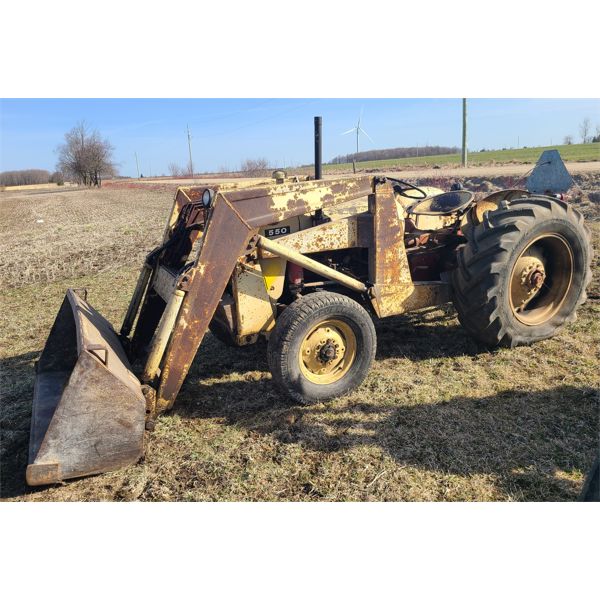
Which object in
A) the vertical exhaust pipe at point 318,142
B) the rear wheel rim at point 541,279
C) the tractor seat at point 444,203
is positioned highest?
the vertical exhaust pipe at point 318,142

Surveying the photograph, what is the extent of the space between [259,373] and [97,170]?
79.3 metres

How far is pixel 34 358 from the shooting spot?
5512 millimetres

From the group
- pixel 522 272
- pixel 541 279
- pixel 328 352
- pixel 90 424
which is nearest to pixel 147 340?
pixel 90 424

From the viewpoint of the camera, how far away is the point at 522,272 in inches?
196

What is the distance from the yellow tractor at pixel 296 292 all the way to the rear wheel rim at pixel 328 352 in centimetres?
1

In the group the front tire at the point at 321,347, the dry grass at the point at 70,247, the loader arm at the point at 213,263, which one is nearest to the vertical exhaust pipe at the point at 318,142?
the loader arm at the point at 213,263

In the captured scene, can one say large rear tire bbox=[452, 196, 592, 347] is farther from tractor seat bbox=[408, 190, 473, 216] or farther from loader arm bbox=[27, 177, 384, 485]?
loader arm bbox=[27, 177, 384, 485]

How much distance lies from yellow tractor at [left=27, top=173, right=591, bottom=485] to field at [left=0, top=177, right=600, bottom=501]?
0.23m

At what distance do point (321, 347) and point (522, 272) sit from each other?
229cm

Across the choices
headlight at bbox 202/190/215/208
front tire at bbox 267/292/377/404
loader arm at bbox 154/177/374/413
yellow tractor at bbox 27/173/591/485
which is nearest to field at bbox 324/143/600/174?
yellow tractor at bbox 27/173/591/485

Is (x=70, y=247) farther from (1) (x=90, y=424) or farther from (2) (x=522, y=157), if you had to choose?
(2) (x=522, y=157)

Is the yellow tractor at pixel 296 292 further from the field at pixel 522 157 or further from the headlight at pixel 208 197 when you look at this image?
the field at pixel 522 157

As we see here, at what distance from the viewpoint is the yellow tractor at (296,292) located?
334 cm

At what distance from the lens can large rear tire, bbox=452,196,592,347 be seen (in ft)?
15.1
